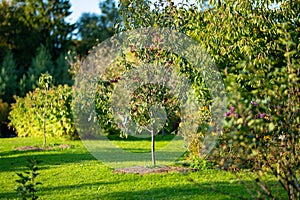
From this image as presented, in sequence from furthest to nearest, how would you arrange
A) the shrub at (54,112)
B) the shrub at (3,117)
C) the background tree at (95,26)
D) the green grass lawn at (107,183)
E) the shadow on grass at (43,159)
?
the background tree at (95,26)
the shrub at (3,117)
the shrub at (54,112)
the shadow on grass at (43,159)
the green grass lawn at (107,183)

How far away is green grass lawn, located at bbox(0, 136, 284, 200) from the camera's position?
625cm

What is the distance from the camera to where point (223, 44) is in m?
7.64

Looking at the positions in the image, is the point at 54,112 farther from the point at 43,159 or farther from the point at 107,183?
the point at 107,183

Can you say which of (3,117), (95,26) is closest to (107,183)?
(3,117)

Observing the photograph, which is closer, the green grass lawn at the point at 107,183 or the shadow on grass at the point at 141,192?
the shadow on grass at the point at 141,192

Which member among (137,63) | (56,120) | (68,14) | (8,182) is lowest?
(8,182)

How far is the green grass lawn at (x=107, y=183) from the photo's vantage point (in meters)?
6.25

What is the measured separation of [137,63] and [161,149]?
3.80 m

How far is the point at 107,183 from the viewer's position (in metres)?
7.11

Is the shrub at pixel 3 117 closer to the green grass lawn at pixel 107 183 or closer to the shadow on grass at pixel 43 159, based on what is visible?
the shadow on grass at pixel 43 159

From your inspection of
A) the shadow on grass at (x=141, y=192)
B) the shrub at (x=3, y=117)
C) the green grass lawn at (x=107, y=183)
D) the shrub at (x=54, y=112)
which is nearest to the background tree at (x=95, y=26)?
the shrub at (x=3, y=117)

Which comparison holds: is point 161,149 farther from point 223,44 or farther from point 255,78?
→ point 255,78

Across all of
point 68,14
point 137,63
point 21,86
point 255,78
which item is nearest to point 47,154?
point 137,63

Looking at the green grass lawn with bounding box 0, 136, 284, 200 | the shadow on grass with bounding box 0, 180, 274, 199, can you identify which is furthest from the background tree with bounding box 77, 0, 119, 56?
the shadow on grass with bounding box 0, 180, 274, 199
